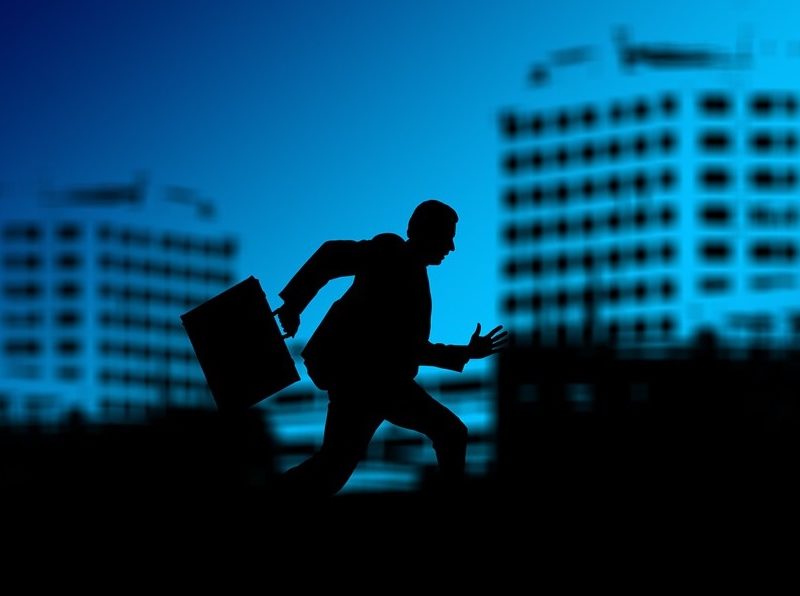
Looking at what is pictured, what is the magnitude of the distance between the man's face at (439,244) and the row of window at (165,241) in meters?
188

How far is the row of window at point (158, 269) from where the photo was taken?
636 ft

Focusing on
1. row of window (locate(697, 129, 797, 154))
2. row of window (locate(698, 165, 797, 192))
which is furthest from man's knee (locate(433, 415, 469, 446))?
row of window (locate(697, 129, 797, 154))

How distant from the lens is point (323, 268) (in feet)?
23.8

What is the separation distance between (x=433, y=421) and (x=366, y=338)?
0.57m

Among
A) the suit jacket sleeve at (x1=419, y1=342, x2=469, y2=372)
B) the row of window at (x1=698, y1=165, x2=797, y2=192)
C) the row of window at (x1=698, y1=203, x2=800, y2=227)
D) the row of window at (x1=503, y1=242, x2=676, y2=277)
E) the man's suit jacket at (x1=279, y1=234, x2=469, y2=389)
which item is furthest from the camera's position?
the row of window at (x1=698, y1=165, x2=797, y2=192)

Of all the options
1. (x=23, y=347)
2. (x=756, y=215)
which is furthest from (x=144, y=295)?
(x=756, y=215)

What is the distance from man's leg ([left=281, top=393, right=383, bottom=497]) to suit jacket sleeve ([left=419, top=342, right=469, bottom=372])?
43 centimetres

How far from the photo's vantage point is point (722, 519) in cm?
1161

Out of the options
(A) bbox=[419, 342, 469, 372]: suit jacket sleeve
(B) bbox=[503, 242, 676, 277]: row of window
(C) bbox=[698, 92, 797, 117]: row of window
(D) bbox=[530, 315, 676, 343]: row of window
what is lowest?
(A) bbox=[419, 342, 469, 372]: suit jacket sleeve

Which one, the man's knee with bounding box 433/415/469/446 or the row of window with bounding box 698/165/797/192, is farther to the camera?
the row of window with bounding box 698/165/797/192

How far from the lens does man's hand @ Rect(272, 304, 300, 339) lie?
724 cm

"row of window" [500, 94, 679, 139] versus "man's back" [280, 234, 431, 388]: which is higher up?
"row of window" [500, 94, 679, 139]

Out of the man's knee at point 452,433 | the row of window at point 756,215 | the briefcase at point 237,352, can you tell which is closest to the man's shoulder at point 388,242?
the briefcase at point 237,352

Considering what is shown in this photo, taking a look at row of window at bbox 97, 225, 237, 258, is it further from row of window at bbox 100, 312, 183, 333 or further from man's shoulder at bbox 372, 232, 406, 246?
man's shoulder at bbox 372, 232, 406, 246
